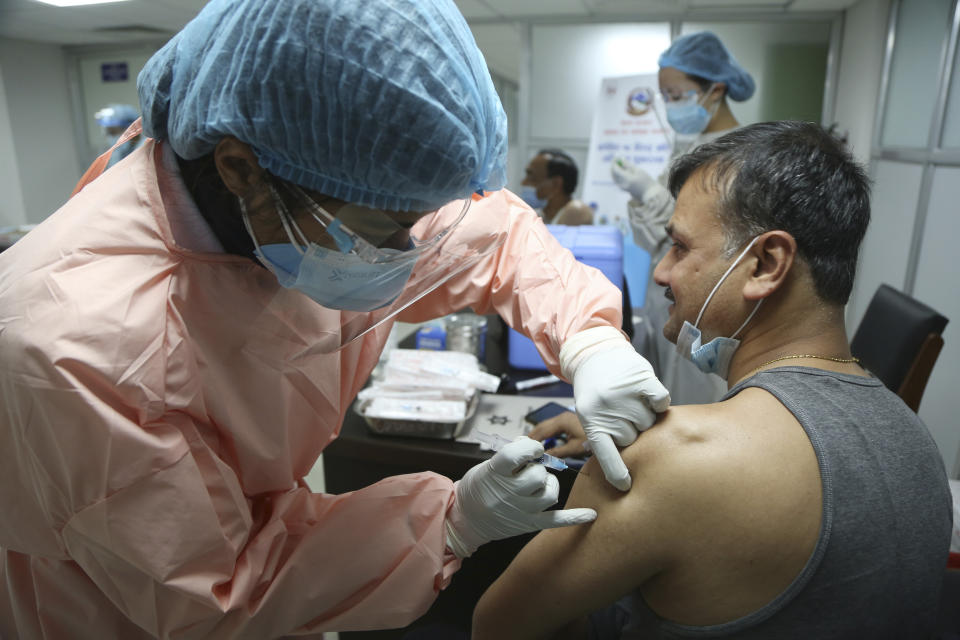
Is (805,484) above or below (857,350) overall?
above

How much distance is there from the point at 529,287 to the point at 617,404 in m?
0.35

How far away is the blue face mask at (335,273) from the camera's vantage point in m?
0.76

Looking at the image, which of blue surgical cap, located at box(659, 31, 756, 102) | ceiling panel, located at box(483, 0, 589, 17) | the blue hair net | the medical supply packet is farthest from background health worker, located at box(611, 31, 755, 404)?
the blue hair net

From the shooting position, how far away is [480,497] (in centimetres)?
91

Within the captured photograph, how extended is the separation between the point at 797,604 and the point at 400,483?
1.96 feet

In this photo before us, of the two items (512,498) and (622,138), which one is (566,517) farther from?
(622,138)

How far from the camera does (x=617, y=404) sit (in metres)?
0.85

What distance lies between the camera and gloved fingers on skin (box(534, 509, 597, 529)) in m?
0.85

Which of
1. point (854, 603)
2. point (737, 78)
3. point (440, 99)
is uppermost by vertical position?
point (737, 78)

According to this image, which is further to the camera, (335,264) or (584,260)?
(584,260)

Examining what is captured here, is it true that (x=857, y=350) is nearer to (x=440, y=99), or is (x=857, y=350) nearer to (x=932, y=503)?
(x=932, y=503)

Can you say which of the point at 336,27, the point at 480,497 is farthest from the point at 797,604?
the point at 336,27

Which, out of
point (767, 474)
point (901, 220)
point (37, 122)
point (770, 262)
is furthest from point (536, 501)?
point (37, 122)

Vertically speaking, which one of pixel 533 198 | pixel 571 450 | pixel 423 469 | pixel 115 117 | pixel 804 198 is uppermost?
pixel 115 117
